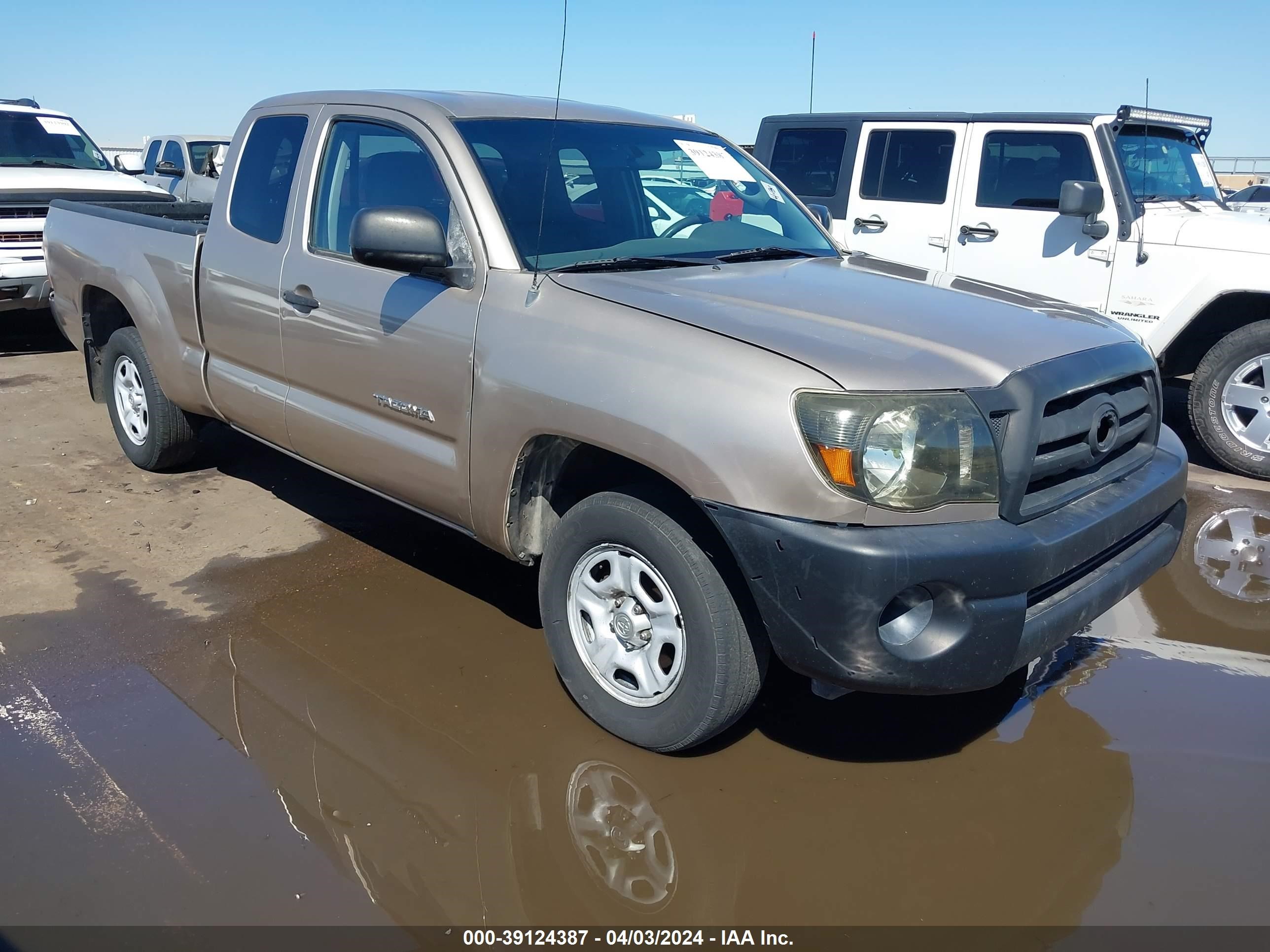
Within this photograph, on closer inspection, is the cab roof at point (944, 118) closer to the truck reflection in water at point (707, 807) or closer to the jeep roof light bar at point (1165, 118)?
the jeep roof light bar at point (1165, 118)

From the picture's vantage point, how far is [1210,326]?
6.35m

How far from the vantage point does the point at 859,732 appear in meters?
3.23

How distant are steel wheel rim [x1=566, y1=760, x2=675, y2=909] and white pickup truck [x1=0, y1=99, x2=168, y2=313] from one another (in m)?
5.92

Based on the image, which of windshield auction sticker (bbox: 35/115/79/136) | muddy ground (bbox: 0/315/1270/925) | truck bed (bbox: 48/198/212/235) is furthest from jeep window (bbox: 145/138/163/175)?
muddy ground (bbox: 0/315/1270/925)

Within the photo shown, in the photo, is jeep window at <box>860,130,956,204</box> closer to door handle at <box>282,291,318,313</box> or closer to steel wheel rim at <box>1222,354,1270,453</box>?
steel wheel rim at <box>1222,354,1270,453</box>

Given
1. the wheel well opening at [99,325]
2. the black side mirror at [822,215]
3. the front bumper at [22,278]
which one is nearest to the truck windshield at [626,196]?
the black side mirror at [822,215]

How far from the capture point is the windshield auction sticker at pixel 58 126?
33.0 feet

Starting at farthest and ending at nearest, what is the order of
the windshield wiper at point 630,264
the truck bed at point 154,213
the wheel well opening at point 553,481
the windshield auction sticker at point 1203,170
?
the windshield auction sticker at point 1203,170 < the truck bed at point 154,213 < the windshield wiper at point 630,264 < the wheel well opening at point 553,481

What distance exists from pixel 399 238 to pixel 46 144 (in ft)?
28.8

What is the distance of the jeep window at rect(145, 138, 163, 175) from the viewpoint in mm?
15883

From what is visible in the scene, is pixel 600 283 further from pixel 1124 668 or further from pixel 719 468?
pixel 1124 668

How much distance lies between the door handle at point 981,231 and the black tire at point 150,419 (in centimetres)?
510

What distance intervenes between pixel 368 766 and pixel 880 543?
63.6 inches
